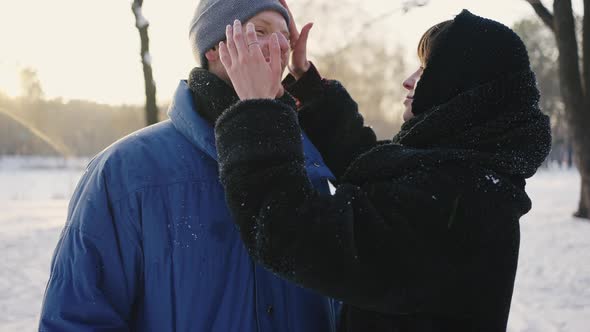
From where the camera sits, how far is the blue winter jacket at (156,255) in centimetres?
149

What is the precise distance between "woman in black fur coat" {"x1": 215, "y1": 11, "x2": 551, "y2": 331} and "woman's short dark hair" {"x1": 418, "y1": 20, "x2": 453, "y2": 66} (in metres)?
0.06

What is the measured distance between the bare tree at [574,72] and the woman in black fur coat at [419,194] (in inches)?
342

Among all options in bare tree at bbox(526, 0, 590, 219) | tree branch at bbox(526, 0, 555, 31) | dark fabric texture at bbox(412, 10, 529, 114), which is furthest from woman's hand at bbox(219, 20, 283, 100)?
tree branch at bbox(526, 0, 555, 31)

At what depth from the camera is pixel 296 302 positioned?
173 cm

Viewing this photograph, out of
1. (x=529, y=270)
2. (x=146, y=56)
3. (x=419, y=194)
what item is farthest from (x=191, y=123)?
(x=146, y=56)

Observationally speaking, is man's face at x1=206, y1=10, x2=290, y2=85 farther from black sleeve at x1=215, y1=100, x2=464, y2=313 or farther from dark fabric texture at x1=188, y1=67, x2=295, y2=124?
black sleeve at x1=215, y1=100, x2=464, y2=313

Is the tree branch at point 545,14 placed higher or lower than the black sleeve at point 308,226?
higher

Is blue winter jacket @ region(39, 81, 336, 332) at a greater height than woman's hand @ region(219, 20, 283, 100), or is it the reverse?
woman's hand @ region(219, 20, 283, 100)

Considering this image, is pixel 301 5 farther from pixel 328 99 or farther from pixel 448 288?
pixel 448 288

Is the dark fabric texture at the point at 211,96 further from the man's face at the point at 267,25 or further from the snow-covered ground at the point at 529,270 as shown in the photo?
the snow-covered ground at the point at 529,270

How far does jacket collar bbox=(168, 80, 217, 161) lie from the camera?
166cm

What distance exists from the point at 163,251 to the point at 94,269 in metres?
0.20

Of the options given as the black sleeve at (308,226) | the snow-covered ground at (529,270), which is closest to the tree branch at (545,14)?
the snow-covered ground at (529,270)

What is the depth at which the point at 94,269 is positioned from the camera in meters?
1.50
